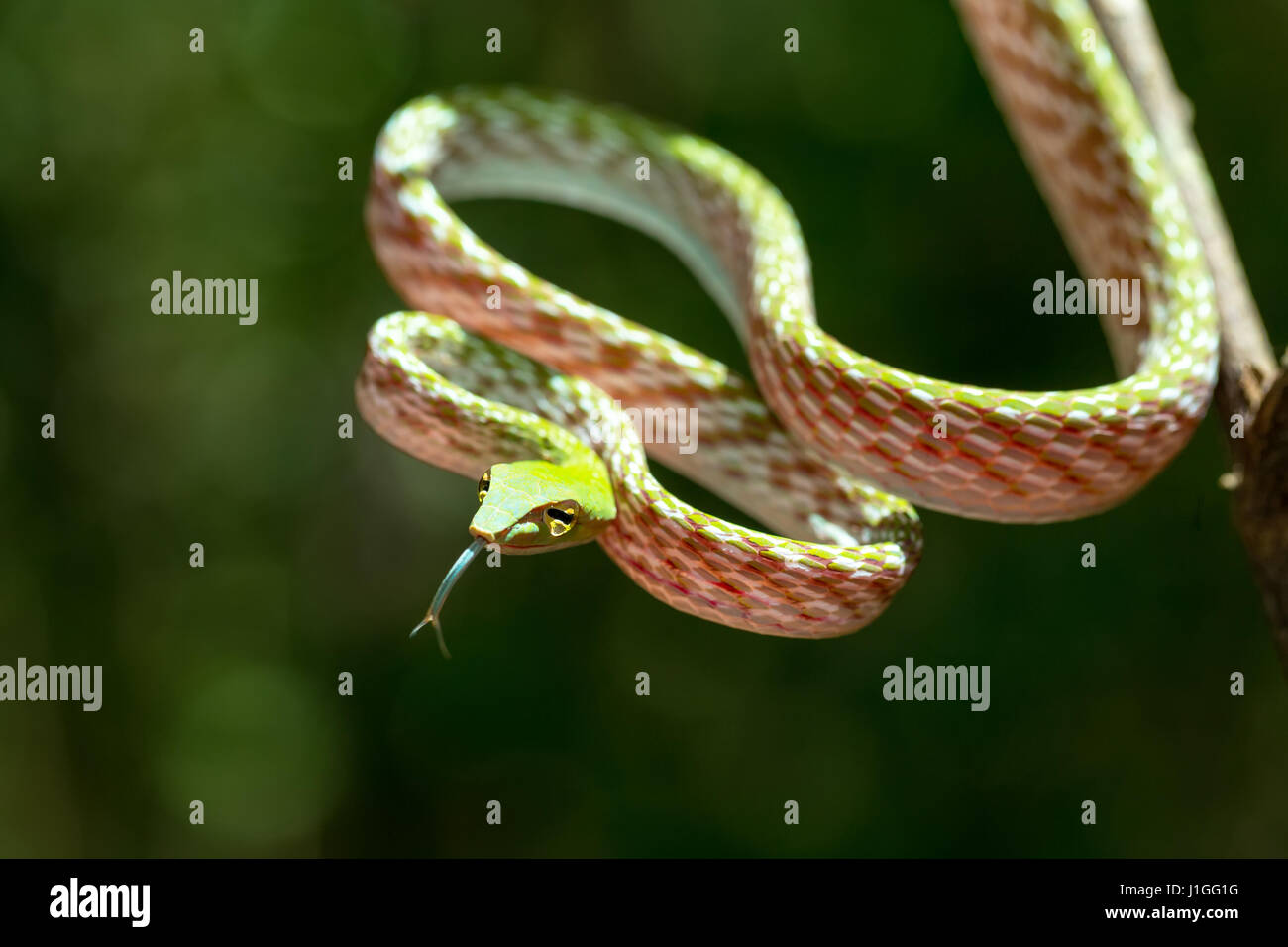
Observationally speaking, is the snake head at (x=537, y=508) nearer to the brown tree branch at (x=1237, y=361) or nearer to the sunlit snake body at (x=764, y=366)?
the sunlit snake body at (x=764, y=366)

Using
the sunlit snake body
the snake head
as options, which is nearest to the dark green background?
the sunlit snake body

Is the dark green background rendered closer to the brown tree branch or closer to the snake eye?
the brown tree branch

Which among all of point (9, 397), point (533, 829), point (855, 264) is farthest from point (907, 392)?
point (9, 397)

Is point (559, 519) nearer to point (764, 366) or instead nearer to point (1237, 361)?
point (764, 366)

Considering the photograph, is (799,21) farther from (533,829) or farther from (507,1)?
(533,829)

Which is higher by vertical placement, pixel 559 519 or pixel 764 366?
pixel 764 366

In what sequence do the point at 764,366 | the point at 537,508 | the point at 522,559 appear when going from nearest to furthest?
the point at 537,508, the point at 764,366, the point at 522,559

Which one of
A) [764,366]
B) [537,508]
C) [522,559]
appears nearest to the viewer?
[537,508]

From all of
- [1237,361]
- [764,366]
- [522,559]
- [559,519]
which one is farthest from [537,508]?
[522,559]
